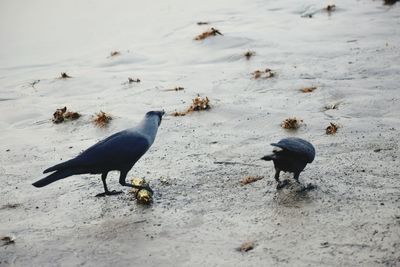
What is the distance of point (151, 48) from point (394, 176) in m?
6.57

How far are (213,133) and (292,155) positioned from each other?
1.87 m

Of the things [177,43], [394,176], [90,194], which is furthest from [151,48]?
[394,176]

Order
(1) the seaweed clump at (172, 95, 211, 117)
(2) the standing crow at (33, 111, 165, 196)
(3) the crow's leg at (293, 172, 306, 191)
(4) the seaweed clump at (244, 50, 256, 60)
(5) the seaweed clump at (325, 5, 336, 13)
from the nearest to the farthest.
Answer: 1. (2) the standing crow at (33, 111, 165, 196)
2. (3) the crow's leg at (293, 172, 306, 191)
3. (1) the seaweed clump at (172, 95, 211, 117)
4. (4) the seaweed clump at (244, 50, 256, 60)
5. (5) the seaweed clump at (325, 5, 336, 13)

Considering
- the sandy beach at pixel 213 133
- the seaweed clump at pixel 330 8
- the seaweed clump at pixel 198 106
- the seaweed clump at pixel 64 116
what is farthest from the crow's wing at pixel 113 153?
the seaweed clump at pixel 330 8

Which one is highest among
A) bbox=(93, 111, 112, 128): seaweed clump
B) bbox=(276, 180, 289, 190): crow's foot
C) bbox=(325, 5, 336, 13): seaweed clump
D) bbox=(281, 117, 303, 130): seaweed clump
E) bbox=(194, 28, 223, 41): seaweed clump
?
bbox=(325, 5, 336, 13): seaweed clump

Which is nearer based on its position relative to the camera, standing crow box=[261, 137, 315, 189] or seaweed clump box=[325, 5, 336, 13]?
standing crow box=[261, 137, 315, 189]

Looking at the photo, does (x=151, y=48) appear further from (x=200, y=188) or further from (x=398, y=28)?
(x=200, y=188)

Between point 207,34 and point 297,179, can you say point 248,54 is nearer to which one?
point 207,34

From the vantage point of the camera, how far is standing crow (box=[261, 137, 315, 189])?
15.4 feet

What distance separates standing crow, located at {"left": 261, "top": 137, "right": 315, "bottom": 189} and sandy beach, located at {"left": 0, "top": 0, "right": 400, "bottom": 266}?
24cm

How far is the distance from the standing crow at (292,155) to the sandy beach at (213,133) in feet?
0.77

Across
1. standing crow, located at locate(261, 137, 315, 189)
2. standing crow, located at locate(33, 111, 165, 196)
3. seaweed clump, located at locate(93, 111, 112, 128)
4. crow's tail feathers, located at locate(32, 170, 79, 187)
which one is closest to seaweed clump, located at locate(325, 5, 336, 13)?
seaweed clump, located at locate(93, 111, 112, 128)

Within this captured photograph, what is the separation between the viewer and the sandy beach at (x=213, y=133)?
13.7 ft

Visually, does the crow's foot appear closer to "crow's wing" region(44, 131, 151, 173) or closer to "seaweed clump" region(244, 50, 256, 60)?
"crow's wing" region(44, 131, 151, 173)
